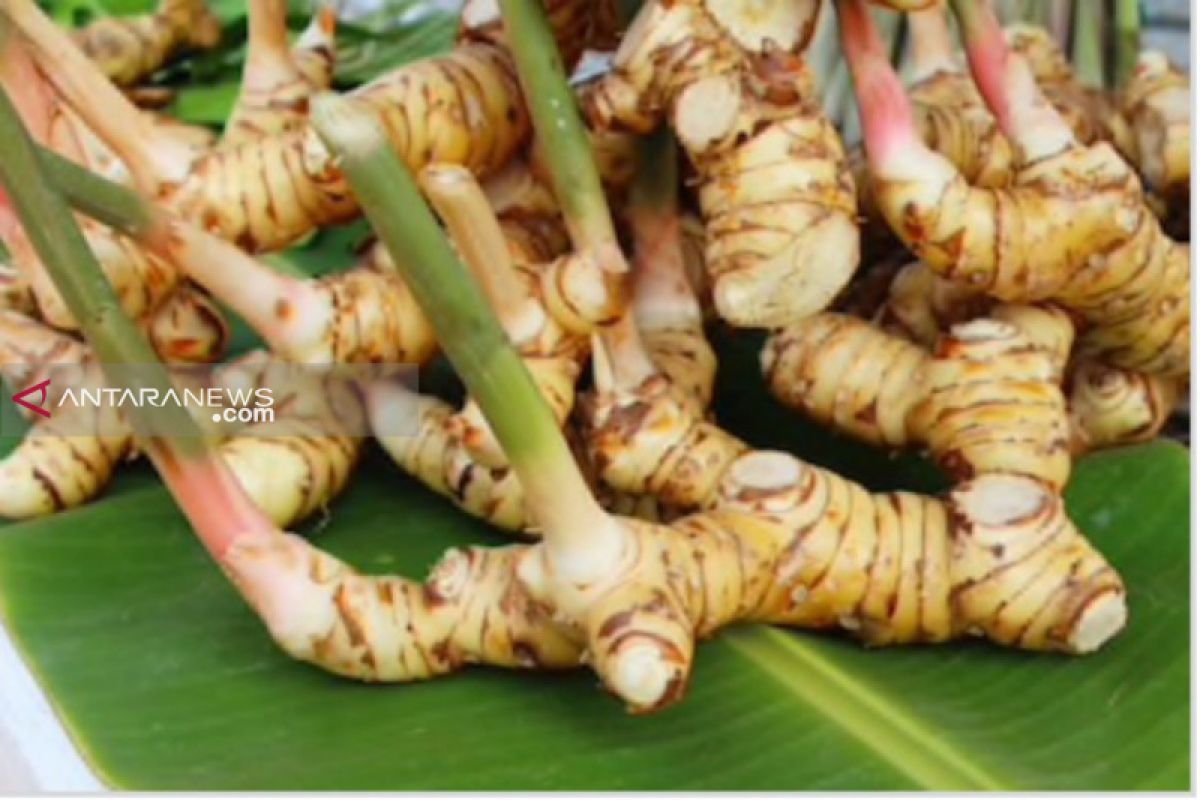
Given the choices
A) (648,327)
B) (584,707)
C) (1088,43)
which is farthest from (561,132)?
(1088,43)

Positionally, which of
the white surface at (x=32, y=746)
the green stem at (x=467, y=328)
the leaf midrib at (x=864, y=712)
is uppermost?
the green stem at (x=467, y=328)

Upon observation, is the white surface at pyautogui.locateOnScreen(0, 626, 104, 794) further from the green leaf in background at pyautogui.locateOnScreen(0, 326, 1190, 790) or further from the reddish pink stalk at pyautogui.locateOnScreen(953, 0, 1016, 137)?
the reddish pink stalk at pyautogui.locateOnScreen(953, 0, 1016, 137)

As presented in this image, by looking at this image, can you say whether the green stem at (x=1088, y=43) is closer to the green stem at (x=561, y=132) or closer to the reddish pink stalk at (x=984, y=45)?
the reddish pink stalk at (x=984, y=45)

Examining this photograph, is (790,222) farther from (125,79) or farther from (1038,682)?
(125,79)

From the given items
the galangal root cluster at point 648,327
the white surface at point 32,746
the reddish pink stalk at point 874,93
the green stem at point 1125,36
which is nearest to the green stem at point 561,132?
the galangal root cluster at point 648,327

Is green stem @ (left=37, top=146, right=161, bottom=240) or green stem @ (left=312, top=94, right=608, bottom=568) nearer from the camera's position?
green stem @ (left=312, top=94, right=608, bottom=568)

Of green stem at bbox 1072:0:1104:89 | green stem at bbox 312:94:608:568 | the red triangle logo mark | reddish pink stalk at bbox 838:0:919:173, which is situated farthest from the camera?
green stem at bbox 1072:0:1104:89

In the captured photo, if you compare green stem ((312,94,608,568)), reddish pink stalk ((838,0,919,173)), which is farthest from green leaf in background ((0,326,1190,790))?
reddish pink stalk ((838,0,919,173))
